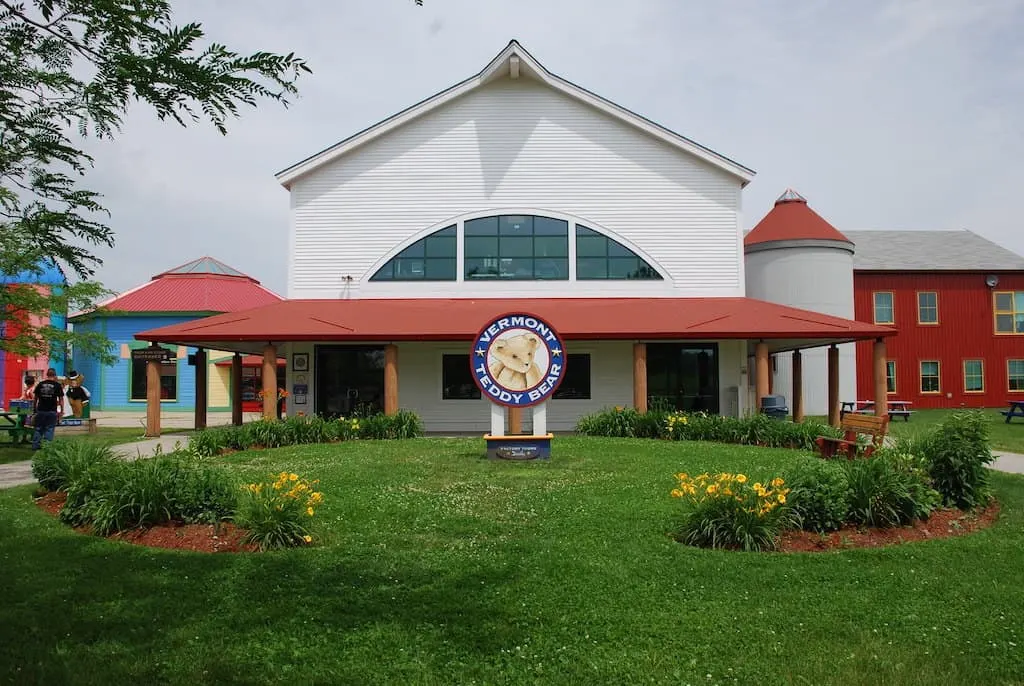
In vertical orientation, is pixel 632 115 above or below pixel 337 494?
above

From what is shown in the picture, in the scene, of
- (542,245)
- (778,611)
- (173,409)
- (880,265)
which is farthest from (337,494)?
(880,265)

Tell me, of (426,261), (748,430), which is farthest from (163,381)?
(748,430)

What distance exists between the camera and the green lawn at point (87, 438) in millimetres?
17388

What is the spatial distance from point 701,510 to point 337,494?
4.81 metres

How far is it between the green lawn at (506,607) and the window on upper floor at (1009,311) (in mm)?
31567

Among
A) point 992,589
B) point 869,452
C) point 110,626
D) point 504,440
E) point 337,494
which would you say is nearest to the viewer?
point 110,626

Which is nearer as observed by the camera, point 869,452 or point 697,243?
point 869,452

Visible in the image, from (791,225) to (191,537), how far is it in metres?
25.2

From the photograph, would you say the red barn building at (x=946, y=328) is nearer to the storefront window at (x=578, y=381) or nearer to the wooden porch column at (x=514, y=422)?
the storefront window at (x=578, y=381)

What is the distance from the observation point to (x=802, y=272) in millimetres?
28641

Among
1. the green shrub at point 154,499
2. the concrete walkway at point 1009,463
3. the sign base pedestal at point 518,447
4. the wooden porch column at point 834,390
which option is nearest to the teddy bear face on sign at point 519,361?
the sign base pedestal at point 518,447

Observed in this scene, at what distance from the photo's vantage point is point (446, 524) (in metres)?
9.08

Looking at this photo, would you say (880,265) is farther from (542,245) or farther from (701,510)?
(701,510)

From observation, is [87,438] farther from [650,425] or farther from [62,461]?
[650,425]
